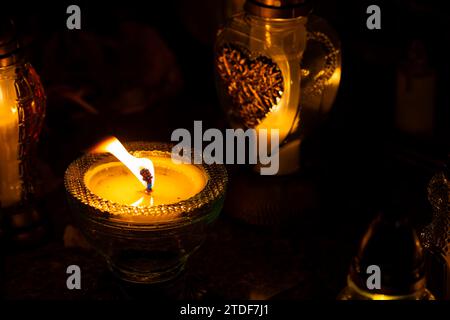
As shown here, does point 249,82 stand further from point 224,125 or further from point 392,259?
point 392,259

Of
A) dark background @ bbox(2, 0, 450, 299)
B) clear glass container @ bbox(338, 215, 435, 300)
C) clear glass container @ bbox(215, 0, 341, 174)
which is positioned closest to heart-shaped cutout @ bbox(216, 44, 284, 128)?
clear glass container @ bbox(215, 0, 341, 174)

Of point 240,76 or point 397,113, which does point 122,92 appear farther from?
point 397,113

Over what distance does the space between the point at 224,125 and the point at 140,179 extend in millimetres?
455

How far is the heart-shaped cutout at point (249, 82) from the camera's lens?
1.13 metres

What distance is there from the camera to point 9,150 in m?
1.10

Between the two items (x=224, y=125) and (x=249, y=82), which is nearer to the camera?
(x=249, y=82)

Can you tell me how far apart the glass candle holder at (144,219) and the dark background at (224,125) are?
0.08 metres

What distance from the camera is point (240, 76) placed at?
1153 millimetres

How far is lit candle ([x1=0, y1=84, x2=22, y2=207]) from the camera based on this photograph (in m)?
1.07

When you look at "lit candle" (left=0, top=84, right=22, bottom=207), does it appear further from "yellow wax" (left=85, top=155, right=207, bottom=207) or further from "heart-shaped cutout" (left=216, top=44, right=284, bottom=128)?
"heart-shaped cutout" (left=216, top=44, right=284, bottom=128)

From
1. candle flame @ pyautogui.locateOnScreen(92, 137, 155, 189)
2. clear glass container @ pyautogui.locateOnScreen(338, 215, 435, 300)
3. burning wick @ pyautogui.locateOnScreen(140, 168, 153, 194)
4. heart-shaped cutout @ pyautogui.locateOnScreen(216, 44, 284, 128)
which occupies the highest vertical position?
heart-shaped cutout @ pyautogui.locateOnScreen(216, 44, 284, 128)

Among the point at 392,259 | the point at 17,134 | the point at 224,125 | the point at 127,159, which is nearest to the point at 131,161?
the point at 127,159

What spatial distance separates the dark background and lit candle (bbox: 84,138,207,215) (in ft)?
0.46
